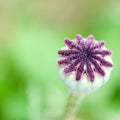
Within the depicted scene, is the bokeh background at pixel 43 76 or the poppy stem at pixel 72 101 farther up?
the bokeh background at pixel 43 76

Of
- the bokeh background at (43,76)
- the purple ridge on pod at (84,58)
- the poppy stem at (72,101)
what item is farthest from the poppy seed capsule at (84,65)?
the bokeh background at (43,76)

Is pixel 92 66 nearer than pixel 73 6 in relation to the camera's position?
Yes

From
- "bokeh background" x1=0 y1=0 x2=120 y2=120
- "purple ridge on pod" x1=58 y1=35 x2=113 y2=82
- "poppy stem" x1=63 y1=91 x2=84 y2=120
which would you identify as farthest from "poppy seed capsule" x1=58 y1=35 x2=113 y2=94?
"bokeh background" x1=0 y1=0 x2=120 y2=120

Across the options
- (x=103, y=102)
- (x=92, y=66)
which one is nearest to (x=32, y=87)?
(x=103, y=102)

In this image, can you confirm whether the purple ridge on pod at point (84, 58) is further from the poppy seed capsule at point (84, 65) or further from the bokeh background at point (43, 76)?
the bokeh background at point (43, 76)

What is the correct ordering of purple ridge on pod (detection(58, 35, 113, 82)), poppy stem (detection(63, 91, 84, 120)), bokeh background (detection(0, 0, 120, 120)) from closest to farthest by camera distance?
purple ridge on pod (detection(58, 35, 113, 82))
poppy stem (detection(63, 91, 84, 120))
bokeh background (detection(0, 0, 120, 120))

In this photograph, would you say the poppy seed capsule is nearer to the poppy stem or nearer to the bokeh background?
the poppy stem

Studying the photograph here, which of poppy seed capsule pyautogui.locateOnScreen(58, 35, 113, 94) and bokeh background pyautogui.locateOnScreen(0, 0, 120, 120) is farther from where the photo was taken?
bokeh background pyautogui.locateOnScreen(0, 0, 120, 120)

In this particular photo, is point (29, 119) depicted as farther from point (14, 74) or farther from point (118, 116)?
point (118, 116)

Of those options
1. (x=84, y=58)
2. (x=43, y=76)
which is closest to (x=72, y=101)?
(x=84, y=58)
